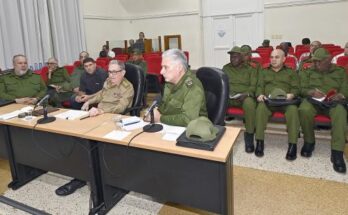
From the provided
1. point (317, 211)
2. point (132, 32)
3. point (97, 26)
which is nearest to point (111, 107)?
point (317, 211)

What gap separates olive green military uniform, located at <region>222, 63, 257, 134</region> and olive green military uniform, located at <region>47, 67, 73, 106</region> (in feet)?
8.39

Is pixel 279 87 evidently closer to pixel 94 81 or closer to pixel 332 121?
pixel 332 121

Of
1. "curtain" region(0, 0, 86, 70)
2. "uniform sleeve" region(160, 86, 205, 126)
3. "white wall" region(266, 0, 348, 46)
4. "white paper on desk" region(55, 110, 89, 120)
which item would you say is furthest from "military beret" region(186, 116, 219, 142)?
"white wall" region(266, 0, 348, 46)

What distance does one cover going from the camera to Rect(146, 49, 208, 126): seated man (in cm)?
204

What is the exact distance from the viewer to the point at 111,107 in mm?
2912

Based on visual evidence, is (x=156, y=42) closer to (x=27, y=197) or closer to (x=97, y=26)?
(x=97, y=26)

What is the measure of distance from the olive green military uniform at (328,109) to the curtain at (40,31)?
6.00 m

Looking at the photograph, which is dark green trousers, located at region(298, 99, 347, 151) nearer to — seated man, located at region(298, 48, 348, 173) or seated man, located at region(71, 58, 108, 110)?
seated man, located at region(298, 48, 348, 173)

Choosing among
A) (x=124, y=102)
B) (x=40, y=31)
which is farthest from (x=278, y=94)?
(x=40, y=31)

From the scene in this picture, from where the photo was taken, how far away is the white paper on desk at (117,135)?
1.91 m

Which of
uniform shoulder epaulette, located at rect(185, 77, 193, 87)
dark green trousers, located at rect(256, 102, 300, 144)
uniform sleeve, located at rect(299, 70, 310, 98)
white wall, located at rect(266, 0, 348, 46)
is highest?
white wall, located at rect(266, 0, 348, 46)

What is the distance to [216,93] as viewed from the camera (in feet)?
7.08

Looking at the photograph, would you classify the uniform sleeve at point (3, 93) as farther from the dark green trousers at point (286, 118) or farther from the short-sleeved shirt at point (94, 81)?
the dark green trousers at point (286, 118)

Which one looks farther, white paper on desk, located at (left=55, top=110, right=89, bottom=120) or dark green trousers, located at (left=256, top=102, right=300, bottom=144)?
dark green trousers, located at (left=256, top=102, right=300, bottom=144)
